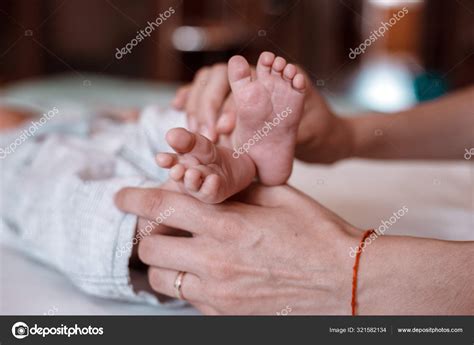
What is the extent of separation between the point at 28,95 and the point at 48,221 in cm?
109

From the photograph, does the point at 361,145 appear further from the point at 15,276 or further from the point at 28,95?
the point at 28,95

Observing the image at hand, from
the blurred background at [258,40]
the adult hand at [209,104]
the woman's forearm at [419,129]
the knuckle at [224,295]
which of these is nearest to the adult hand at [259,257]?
the knuckle at [224,295]

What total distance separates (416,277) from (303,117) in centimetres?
29

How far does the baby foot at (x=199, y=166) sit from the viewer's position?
1.82 ft

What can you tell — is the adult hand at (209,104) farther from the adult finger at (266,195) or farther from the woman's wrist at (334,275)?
the woman's wrist at (334,275)

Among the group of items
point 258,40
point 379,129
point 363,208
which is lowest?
point 363,208

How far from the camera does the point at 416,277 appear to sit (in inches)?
21.8

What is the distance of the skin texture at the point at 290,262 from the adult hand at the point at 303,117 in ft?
0.49

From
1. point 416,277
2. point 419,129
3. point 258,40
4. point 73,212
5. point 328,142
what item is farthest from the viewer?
point 258,40

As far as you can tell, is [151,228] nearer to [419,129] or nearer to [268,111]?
[268,111]

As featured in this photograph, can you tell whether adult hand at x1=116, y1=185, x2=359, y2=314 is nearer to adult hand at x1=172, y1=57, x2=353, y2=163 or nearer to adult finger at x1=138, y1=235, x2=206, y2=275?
adult finger at x1=138, y1=235, x2=206, y2=275

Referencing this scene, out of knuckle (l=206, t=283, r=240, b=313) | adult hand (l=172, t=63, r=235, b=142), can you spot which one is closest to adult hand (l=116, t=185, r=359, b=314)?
knuckle (l=206, t=283, r=240, b=313)

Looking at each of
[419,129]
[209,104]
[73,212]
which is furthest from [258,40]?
[73,212]
